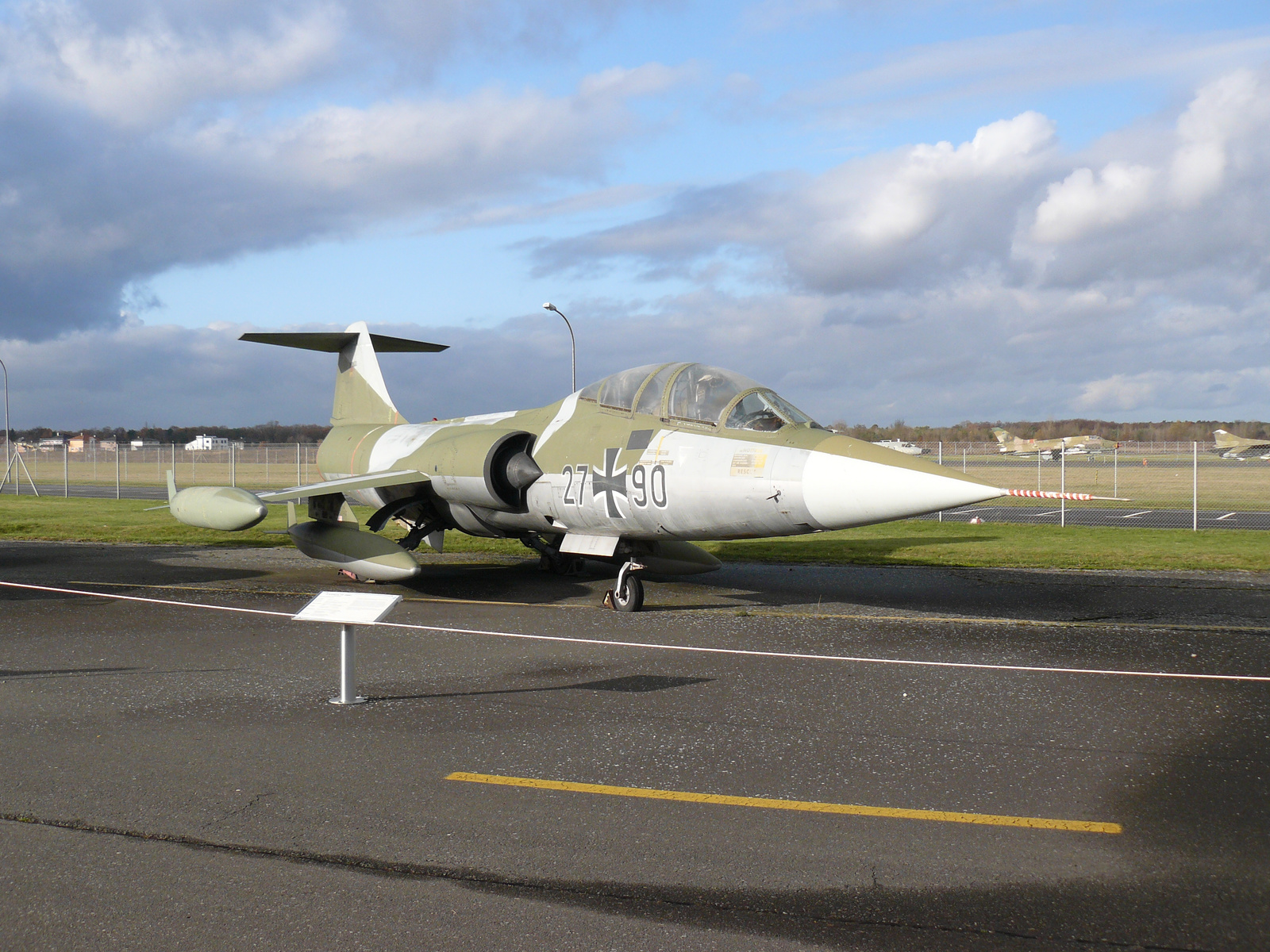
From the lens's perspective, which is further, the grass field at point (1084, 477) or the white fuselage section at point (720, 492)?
the grass field at point (1084, 477)

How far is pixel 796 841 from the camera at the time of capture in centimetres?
435

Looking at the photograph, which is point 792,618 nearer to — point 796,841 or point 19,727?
point 796,841

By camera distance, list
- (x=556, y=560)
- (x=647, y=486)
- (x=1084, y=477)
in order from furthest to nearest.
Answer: (x=1084, y=477) → (x=556, y=560) → (x=647, y=486)

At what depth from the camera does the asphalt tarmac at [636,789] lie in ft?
11.9

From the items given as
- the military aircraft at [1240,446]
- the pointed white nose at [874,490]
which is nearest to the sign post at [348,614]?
the pointed white nose at [874,490]

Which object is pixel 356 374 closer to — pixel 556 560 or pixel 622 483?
pixel 556 560

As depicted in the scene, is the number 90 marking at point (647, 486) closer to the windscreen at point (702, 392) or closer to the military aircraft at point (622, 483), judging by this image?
the military aircraft at point (622, 483)

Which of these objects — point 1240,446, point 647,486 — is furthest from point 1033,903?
point 1240,446

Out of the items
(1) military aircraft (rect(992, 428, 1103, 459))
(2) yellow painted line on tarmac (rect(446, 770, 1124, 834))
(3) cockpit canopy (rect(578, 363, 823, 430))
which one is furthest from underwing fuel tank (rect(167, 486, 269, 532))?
(1) military aircraft (rect(992, 428, 1103, 459))

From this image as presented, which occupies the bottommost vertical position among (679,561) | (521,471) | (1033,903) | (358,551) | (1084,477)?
(1033,903)

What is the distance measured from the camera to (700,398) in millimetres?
10273

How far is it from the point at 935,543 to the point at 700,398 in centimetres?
974

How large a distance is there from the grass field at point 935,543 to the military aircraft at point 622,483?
4.11m

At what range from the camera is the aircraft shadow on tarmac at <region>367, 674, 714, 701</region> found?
707 centimetres
